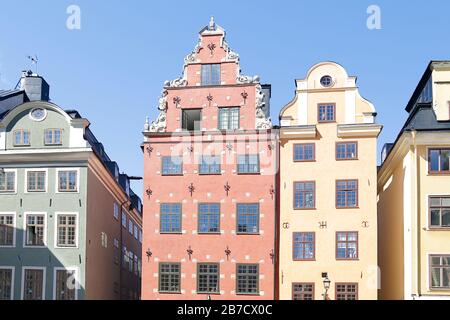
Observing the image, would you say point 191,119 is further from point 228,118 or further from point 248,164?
→ point 248,164

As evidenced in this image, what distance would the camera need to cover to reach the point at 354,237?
38.6 m

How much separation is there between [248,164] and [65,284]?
1241cm

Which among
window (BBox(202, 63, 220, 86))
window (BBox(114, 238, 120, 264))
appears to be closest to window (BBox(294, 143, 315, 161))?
window (BBox(202, 63, 220, 86))

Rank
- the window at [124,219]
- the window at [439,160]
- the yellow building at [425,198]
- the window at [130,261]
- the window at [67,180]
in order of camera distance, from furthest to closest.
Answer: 1. the window at [130,261]
2. the window at [124,219]
3. the window at [67,180]
4. the window at [439,160]
5. the yellow building at [425,198]

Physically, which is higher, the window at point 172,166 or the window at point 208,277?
the window at point 172,166

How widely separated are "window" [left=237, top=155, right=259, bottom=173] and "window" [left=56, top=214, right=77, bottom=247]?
9984mm

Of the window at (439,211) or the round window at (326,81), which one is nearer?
the window at (439,211)

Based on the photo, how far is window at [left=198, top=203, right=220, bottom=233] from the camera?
131 feet

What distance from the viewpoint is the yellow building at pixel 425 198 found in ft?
119

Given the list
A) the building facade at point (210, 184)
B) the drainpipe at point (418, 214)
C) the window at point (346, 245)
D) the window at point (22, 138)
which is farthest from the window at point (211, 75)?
the drainpipe at point (418, 214)

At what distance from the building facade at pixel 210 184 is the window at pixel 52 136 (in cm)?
522

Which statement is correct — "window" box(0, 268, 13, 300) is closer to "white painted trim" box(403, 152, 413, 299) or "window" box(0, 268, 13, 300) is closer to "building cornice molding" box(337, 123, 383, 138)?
"building cornice molding" box(337, 123, 383, 138)

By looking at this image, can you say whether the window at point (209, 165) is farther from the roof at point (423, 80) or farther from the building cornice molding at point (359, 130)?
the roof at point (423, 80)
